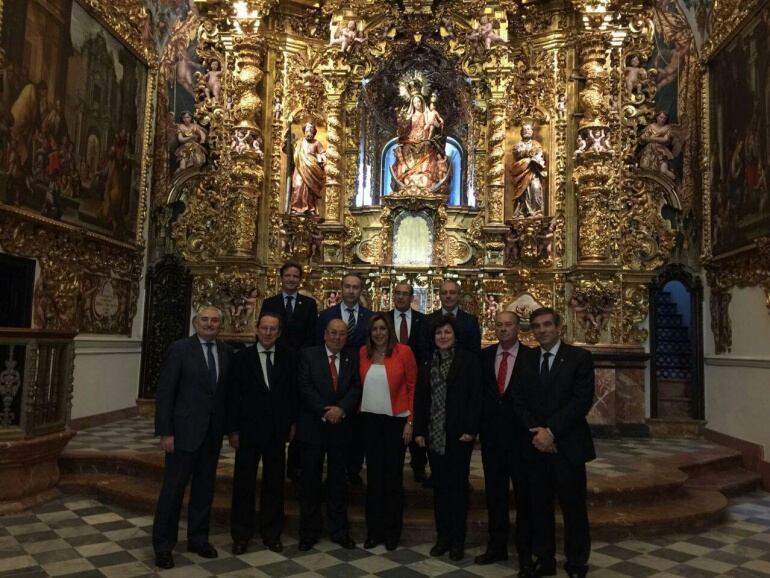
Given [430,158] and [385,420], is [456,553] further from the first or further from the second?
[430,158]

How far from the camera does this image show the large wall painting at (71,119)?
7.64m

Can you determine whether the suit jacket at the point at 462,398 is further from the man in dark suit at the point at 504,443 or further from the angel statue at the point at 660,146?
the angel statue at the point at 660,146

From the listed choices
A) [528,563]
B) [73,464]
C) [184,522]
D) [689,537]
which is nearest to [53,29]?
[73,464]

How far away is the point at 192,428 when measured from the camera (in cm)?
468

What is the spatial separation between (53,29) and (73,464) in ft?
19.0

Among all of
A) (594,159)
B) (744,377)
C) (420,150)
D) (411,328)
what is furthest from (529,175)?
(411,328)

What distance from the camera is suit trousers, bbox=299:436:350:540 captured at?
499 cm

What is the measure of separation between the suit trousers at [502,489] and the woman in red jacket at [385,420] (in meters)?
0.69

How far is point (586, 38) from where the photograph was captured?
10.3m

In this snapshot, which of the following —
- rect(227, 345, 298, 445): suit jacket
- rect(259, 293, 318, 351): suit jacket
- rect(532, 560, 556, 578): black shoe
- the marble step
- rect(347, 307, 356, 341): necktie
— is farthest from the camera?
rect(259, 293, 318, 351): suit jacket

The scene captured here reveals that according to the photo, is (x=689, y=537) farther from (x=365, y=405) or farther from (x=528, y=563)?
(x=365, y=405)

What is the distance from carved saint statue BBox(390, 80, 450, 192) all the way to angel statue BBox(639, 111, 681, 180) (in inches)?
134

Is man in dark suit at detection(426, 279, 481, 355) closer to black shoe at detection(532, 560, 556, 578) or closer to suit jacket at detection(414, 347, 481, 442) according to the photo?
suit jacket at detection(414, 347, 481, 442)

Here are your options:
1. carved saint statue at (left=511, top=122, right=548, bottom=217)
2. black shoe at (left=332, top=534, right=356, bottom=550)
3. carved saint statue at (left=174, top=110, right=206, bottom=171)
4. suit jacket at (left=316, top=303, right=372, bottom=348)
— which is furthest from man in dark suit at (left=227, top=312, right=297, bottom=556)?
carved saint statue at (left=174, top=110, right=206, bottom=171)
